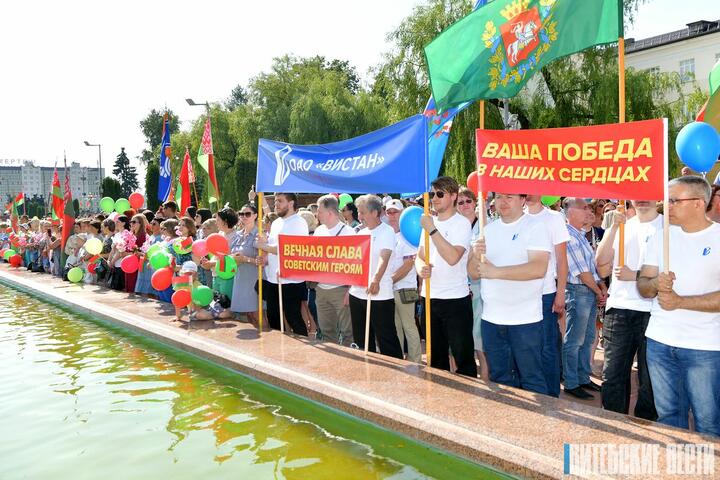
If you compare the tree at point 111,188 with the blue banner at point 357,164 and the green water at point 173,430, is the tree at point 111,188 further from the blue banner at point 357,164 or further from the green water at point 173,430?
the blue banner at point 357,164

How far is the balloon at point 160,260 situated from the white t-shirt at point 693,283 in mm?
7412

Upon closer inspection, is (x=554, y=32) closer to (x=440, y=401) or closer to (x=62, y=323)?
(x=440, y=401)

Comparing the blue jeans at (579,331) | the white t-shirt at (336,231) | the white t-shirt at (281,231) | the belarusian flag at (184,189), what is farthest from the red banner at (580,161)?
the belarusian flag at (184,189)

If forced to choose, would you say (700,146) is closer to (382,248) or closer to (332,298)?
(382,248)

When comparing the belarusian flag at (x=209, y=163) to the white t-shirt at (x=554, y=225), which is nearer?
the white t-shirt at (x=554, y=225)

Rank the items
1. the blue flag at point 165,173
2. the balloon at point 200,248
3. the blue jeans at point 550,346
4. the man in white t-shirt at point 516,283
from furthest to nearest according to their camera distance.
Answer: the blue flag at point 165,173 → the balloon at point 200,248 → the blue jeans at point 550,346 → the man in white t-shirt at point 516,283

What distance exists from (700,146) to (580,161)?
1386mm

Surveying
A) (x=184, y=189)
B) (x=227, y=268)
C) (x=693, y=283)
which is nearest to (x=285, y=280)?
(x=227, y=268)

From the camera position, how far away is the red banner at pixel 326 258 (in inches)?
266

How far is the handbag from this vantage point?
6820 mm

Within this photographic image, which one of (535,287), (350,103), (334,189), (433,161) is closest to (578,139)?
(535,287)

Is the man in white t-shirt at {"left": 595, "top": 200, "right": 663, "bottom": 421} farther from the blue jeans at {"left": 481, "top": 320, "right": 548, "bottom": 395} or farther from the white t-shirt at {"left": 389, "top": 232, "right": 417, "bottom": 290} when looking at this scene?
the white t-shirt at {"left": 389, "top": 232, "right": 417, "bottom": 290}

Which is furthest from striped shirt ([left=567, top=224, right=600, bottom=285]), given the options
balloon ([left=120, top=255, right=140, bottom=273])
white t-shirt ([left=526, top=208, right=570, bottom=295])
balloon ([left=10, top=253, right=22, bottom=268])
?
balloon ([left=10, top=253, right=22, bottom=268])

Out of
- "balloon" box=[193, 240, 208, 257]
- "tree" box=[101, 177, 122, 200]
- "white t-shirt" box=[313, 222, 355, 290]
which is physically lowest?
"balloon" box=[193, 240, 208, 257]
